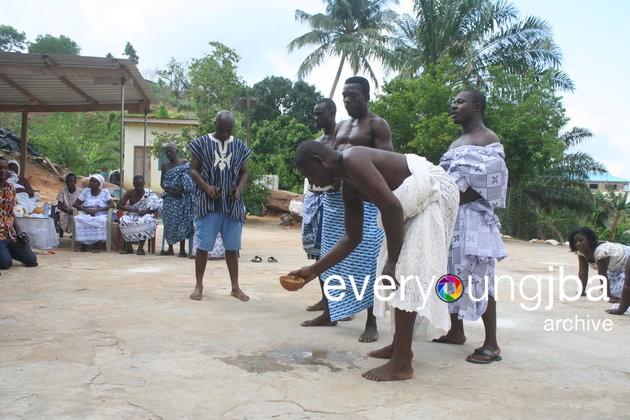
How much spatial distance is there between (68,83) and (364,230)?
7.29m

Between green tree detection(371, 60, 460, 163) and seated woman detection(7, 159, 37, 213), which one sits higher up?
green tree detection(371, 60, 460, 163)

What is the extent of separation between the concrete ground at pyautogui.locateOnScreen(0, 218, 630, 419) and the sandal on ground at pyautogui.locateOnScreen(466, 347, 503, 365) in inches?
2.3

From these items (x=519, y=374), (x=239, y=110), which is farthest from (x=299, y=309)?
→ (x=239, y=110)

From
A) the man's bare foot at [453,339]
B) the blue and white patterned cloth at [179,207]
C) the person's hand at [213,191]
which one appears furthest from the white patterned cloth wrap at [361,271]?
the blue and white patterned cloth at [179,207]

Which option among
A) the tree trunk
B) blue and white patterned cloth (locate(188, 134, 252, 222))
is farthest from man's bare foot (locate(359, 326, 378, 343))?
the tree trunk

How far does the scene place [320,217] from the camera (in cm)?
459

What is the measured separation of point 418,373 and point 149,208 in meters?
6.49

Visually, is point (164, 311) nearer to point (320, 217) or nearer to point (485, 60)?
point (320, 217)

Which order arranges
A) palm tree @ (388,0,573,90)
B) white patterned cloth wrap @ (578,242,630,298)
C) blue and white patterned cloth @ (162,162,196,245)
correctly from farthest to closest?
1. palm tree @ (388,0,573,90)
2. blue and white patterned cloth @ (162,162,196,245)
3. white patterned cloth wrap @ (578,242,630,298)

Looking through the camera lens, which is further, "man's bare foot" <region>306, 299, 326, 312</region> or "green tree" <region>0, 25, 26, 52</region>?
"green tree" <region>0, 25, 26, 52</region>

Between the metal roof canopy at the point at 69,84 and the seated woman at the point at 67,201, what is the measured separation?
107cm

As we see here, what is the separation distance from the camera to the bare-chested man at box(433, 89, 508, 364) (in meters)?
3.41

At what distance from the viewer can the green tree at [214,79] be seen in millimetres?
21422

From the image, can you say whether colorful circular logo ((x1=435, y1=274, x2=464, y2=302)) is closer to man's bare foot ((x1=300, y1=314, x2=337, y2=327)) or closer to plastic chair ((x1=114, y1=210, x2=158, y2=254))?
man's bare foot ((x1=300, y1=314, x2=337, y2=327))
